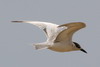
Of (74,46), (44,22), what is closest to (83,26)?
(74,46)

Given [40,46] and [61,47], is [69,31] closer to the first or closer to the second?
[61,47]

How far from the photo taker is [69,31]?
24.4m

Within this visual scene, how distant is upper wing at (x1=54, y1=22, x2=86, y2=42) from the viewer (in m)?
23.4

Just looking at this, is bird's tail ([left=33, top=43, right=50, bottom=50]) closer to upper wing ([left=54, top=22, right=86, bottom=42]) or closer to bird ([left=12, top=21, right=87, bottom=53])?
bird ([left=12, top=21, right=87, bottom=53])

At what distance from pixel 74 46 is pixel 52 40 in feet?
2.99

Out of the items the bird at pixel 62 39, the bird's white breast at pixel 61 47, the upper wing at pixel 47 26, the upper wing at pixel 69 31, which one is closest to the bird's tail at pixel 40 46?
the bird at pixel 62 39

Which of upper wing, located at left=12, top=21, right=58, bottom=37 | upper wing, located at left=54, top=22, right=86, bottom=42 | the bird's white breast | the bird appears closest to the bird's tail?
the bird

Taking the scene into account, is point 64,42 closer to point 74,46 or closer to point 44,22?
point 74,46

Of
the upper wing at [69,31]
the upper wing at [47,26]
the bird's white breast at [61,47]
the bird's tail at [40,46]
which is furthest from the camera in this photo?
the upper wing at [47,26]

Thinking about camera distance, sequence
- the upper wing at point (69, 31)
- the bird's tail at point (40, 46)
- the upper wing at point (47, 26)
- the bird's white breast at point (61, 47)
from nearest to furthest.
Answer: the upper wing at point (69, 31), the bird's tail at point (40, 46), the bird's white breast at point (61, 47), the upper wing at point (47, 26)

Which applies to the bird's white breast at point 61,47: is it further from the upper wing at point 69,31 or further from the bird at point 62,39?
the upper wing at point 69,31

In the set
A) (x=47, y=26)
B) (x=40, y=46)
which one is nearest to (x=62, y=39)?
(x=40, y=46)

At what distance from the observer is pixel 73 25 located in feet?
77.5

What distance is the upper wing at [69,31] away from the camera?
23395 mm
